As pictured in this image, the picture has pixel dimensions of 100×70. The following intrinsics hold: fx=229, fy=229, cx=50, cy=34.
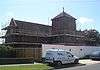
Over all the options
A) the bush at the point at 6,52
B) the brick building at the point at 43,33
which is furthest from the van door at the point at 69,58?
the brick building at the point at 43,33

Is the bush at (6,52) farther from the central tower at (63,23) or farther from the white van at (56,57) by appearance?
the central tower at (63,23)

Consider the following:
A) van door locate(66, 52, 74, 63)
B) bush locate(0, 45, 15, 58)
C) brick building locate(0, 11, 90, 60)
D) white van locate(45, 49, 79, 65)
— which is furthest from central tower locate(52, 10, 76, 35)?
white van locate(45, 49, 79, 65)

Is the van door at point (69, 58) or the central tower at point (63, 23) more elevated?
the central tower at point (63, 23)

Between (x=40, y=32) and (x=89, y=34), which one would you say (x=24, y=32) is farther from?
(x=89, y=34)

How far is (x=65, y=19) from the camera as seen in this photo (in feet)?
208

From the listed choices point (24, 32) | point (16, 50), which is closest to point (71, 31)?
point (24, 32)

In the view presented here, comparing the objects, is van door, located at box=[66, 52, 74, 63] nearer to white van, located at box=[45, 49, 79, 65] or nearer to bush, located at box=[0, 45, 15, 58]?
white van, located at box=[45, 49, 79, 65]

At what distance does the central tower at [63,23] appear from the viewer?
6300 centimetres

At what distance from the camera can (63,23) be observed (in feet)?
208

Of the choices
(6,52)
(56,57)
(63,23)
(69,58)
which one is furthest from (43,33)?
(56,57)

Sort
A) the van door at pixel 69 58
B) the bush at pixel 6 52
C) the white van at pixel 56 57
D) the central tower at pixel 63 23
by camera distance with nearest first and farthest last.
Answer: the white van at pixel 56 57, the van door at pixel 69 58, the bush at pixel 6 52, the central tower at pixel 63 23

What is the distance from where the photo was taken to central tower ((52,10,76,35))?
6300 cm

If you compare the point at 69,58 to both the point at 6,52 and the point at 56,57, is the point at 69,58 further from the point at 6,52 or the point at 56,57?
the point at 6,52

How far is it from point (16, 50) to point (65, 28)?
31.0 metres
